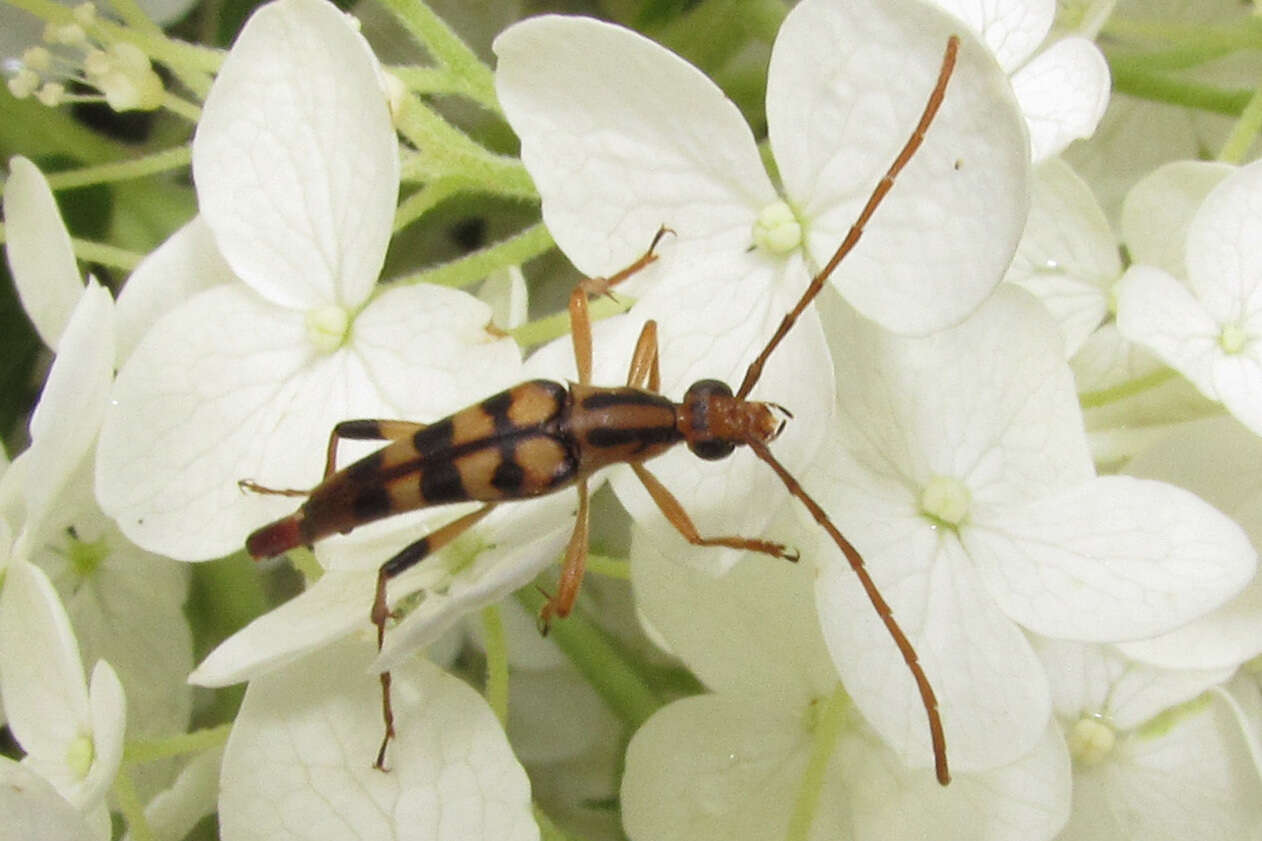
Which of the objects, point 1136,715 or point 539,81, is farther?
point 1136,715

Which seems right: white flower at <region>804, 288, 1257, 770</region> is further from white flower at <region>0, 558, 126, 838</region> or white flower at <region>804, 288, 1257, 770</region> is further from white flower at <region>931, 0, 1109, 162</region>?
white flower at <region>0, 558, 126, 838</region>

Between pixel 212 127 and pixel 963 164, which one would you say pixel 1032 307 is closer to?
pixel 963 164

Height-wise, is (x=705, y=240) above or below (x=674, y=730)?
above

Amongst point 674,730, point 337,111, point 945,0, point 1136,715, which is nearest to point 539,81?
point 337,111

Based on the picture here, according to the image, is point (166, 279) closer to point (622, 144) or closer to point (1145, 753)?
point (622, 144)

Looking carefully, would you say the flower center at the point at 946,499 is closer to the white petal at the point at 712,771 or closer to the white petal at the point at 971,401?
the white petal at the point at 971,401

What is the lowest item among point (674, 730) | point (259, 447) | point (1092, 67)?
point (674, 730)

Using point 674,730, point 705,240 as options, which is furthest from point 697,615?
point 705,240
